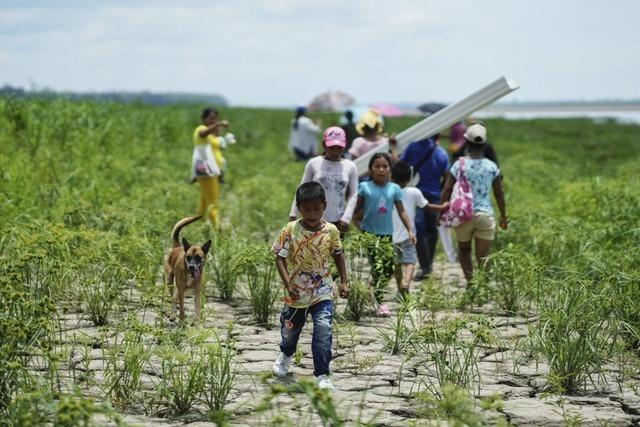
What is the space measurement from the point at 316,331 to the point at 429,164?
4.25 m

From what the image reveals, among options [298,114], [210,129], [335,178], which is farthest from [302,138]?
[335,178]

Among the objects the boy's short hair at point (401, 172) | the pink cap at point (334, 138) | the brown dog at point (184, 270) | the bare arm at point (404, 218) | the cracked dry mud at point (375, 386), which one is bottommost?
the cracked dry mud at point (375, 386)

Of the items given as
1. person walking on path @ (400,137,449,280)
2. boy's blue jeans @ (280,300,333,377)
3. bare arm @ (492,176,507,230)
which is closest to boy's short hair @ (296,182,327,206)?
boy's blue jeans @ (280,300,333,377)

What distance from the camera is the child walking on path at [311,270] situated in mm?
6141

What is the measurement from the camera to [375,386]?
250 inches

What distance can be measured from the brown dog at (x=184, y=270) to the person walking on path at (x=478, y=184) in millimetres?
2570

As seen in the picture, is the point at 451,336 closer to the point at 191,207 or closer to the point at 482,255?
the point at 482,255

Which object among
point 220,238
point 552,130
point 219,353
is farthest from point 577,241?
point 552,130

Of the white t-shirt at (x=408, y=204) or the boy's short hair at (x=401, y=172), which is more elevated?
the boy's short hair at (x=401, y=172)

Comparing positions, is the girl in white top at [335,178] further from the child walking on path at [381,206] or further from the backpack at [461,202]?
the backpack at [461,202]

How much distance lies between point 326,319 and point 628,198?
20.7ft

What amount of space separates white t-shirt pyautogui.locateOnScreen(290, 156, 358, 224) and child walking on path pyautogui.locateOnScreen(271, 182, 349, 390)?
1828 mm

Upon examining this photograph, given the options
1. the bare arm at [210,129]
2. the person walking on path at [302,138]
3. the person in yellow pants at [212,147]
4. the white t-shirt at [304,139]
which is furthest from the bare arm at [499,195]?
the white t-shirt at [304,139]

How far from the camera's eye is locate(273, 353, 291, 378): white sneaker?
643cm
